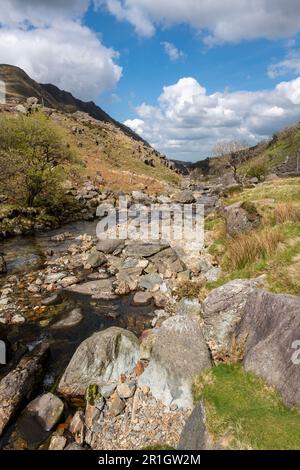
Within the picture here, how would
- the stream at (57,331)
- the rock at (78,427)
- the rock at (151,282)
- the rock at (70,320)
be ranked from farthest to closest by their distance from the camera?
the rock at (151,282), the rock at (70,320), the stream at (57,331), the rock at (78,427)

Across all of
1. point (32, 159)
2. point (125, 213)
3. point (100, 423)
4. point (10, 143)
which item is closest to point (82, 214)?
point (125, 213)

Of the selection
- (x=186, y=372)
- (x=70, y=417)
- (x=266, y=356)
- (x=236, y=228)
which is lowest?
(x=70, y=417)

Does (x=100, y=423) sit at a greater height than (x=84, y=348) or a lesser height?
lesser

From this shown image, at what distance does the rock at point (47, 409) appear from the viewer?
26.6 feet

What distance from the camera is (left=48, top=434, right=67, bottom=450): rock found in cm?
736

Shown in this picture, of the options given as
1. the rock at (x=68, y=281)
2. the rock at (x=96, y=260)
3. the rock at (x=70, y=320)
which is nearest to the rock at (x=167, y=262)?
the rock at (x=96, y=260)

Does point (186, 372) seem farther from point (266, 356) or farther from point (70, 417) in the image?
point (70, 417)

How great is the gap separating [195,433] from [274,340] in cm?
300

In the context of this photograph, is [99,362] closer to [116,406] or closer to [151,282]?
[116,406]

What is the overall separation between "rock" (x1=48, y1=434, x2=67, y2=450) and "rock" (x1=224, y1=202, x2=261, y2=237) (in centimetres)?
1411

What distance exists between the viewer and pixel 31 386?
9.20m

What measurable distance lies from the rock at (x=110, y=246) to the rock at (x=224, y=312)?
12.3 meters

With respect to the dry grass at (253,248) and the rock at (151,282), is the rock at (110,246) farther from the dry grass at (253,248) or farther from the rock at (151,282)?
the dry grass at (253,248)
